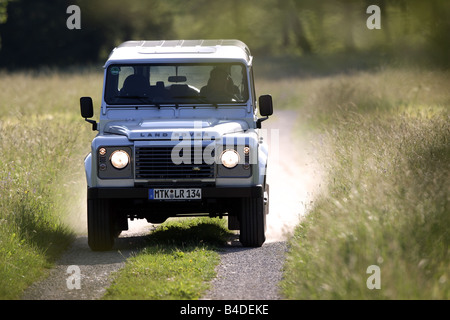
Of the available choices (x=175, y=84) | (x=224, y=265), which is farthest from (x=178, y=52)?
(x=224, y=265)

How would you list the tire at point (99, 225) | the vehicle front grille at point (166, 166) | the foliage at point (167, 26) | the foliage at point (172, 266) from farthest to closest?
1. the foliage at point (167, 26)
2. the tire at point (99, 225)
3. the vehicle front grille at point (166, 166)
4. the foliage at point (172, 266)

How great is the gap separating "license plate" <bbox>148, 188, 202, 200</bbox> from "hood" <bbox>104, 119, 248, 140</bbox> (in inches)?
22.9

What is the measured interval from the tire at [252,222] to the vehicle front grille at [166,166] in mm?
580

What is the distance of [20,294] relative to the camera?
285 inches

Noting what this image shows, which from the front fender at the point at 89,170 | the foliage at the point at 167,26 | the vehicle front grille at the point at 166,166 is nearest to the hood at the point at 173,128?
the vehicle front grille at the point at 166,166

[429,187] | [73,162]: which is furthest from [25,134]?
[429,187]

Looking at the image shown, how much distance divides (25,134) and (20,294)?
677 centimetres

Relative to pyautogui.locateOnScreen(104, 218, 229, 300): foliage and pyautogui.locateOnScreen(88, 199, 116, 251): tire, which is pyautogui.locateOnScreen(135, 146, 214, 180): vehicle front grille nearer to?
pyautogui.locateOnScreen(88, 199, 116, 251): tire

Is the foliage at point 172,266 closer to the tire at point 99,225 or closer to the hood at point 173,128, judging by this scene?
the tire at point 99,225

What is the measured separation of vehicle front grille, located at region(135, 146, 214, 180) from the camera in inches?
351

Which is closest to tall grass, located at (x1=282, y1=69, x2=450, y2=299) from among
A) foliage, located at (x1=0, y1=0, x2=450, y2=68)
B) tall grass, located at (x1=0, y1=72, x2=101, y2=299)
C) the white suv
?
the white suv

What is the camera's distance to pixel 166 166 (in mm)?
8961

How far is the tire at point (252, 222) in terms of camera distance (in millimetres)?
9203
